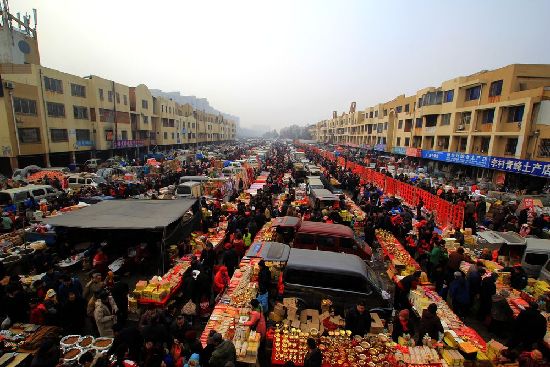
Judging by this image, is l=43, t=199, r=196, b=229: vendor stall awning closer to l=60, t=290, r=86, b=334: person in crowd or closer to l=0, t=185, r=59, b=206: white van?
l=60, t=290, r=86, b=334: person in crowd

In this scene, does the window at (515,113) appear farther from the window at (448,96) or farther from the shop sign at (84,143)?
the shop sign at (84,143)

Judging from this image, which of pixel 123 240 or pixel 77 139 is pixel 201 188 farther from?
pixel 77 139

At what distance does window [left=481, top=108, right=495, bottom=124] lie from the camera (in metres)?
28.3

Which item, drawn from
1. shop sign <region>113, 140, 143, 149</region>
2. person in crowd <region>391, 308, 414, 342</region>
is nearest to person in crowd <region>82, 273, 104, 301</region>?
person in crowd <region>391, 308, 414, 342</region>

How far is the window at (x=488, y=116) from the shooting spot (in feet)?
92.8

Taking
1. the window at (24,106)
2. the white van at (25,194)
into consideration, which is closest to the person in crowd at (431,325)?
the white van at (25,194)

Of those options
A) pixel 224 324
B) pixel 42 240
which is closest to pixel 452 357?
pixel 224 324

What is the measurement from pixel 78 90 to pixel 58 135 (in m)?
7.35

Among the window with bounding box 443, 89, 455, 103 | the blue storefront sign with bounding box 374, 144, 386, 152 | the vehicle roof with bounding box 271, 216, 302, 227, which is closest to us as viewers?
the vehicle roof with bounding box 271, 216, 302, 227

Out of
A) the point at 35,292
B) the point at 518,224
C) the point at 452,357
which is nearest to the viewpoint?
the point at 452,357

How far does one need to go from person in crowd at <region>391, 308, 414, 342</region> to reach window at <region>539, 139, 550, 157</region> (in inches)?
941

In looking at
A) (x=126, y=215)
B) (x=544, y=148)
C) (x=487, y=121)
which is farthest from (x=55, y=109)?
(x=544, y=148)

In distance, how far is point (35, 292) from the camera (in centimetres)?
843

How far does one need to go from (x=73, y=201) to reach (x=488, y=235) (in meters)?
23.1
